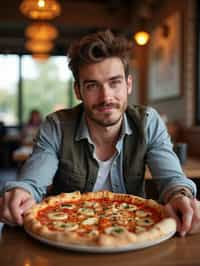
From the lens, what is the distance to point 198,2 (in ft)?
15.8

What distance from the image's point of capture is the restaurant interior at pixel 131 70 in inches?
39.1

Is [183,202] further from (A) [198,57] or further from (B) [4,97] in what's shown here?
(B) [4,97]

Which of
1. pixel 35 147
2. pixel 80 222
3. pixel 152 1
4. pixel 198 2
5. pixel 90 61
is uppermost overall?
pixel 152 1

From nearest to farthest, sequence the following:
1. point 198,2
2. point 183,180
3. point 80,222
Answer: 1. point 80,222
2. point 183,180
3. point 198,2

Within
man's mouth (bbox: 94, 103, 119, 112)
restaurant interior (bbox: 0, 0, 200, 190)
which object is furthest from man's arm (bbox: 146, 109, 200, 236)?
restaurant interior (bbox: 0, 0, 200, 190)

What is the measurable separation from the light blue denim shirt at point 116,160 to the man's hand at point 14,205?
0.36ft

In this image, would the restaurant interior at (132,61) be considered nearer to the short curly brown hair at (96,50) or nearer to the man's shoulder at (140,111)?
the man's shoulder at (140,111)

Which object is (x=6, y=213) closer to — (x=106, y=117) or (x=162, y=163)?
(x=106, y=117)

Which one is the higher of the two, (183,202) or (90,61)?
(90,61)

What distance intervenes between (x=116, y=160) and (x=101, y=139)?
0.13m

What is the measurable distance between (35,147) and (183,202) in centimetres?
77

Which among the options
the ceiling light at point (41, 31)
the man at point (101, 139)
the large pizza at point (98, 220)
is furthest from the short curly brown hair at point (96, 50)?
the ceiling light at point (41, 31)

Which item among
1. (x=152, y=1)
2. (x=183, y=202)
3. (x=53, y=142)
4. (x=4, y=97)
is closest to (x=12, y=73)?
(x=4, y=97)

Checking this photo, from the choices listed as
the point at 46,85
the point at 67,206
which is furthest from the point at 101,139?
the point at 46,85
